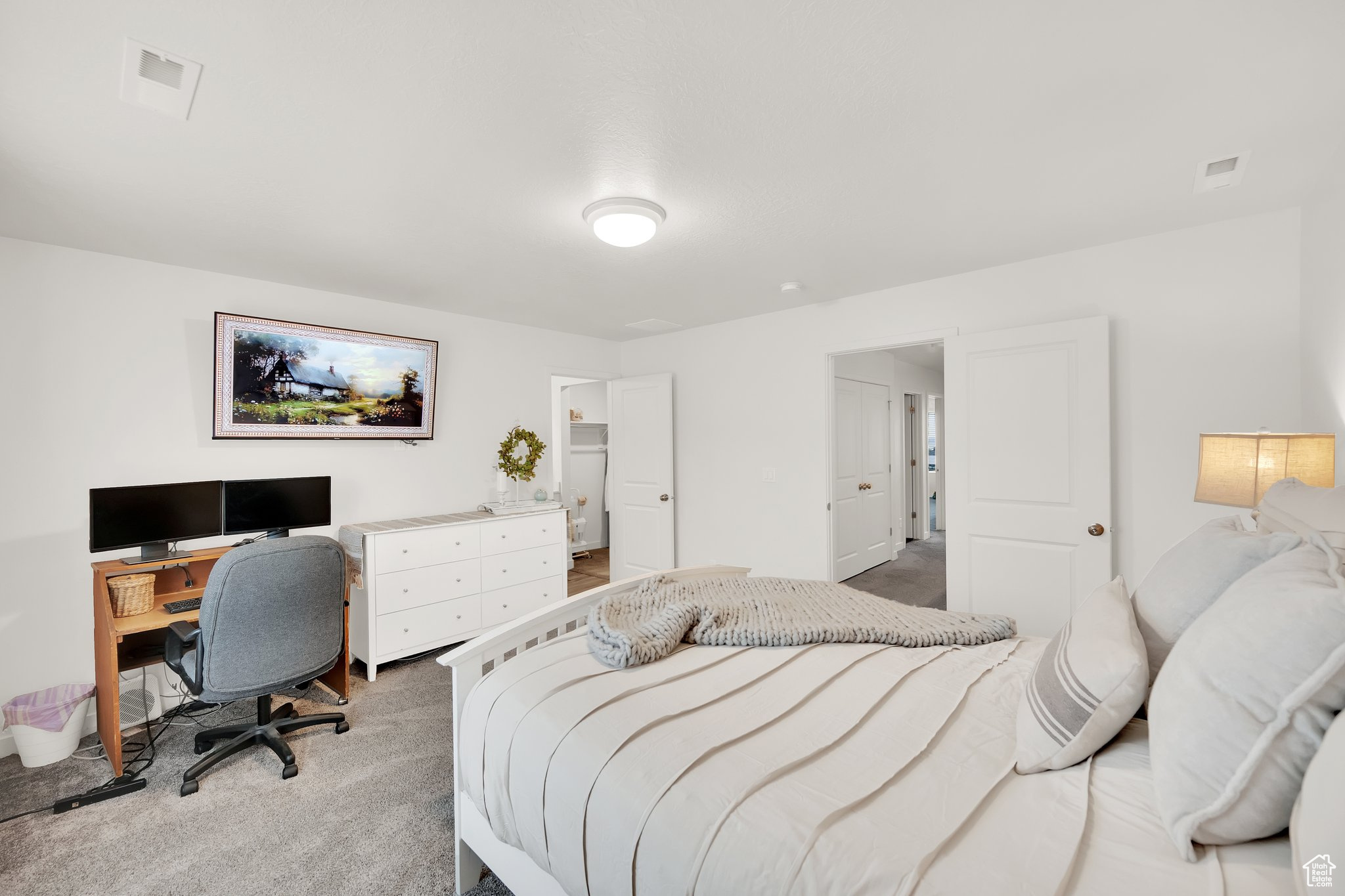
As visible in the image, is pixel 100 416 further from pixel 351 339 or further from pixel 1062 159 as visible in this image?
A: pixel 1062 159

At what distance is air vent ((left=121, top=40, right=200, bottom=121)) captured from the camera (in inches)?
57.9

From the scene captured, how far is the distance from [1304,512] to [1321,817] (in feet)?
3.64

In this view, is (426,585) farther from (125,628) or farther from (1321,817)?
(1321,817)

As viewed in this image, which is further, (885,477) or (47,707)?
(885,477)

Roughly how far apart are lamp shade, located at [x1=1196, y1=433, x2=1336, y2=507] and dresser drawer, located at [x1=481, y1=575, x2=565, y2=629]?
3.69 meters

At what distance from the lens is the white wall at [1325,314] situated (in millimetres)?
2020

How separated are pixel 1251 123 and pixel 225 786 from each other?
450 centimetres

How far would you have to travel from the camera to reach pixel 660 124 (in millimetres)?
1815

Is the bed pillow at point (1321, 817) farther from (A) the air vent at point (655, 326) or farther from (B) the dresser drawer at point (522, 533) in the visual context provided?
(A) the air vent at point (655, 326)

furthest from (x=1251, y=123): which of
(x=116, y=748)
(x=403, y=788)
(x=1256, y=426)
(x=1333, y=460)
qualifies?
(x=116, y=748)

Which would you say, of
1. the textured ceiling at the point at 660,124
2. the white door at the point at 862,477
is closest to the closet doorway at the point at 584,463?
the white door at the point at 862,477

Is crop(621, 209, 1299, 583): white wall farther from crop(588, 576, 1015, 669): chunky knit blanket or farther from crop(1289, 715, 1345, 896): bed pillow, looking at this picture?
crop(1289, 715, 1345, 896): bed pillow

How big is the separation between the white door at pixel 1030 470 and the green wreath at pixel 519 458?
2.95 m

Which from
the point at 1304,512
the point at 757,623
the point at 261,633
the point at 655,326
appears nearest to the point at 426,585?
the point at 261,633
